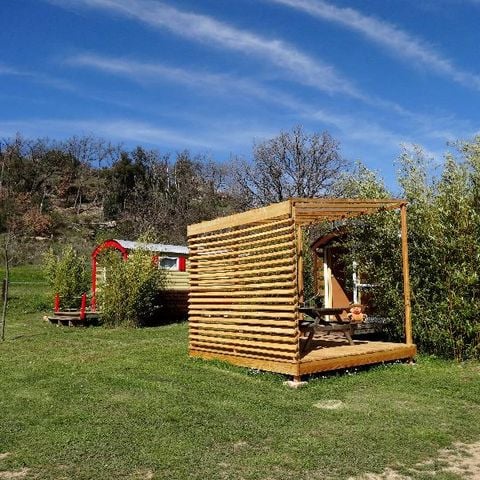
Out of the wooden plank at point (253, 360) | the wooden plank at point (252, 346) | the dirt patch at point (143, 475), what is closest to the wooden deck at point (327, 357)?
the wooden plank at point (253, 360)

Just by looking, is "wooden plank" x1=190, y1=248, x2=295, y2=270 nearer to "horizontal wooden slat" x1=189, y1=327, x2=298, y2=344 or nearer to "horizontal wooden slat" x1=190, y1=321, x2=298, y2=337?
"horizontal wooden slat" x1=190, y1=321, x2=298, y2=337

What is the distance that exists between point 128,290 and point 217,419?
31.9 ft

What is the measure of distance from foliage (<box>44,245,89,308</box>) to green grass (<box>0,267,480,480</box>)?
8.90 m

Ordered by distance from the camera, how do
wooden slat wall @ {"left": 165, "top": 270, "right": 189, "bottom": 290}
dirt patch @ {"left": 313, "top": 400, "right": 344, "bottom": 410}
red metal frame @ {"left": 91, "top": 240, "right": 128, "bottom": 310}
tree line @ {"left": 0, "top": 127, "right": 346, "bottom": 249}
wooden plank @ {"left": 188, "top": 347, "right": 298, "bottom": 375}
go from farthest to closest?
1. tree line @ {"left": 0, "top": 127, "right": 346, "bottom": 249}
2. wooden slat wall @ {"left": 165, "top": 270, "right": 189, "bottom": 290}
3. red metal frame @ {"left": 91, "top": 240, "right": 128, "bottom": 310}
4. wooden plank @ {"left": 188, "top": 347, "right": 298, "bottom": 375}
5. dirt patch @ {"left": 313, "top": 400, "right": 344, "bottom": 410}

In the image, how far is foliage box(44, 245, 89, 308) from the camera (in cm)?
1780

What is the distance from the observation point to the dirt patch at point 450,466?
403cm

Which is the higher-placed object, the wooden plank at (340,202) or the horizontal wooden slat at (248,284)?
the wooden plank at (340,202)

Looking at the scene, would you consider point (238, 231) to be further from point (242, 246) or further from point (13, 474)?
point (13, 474)

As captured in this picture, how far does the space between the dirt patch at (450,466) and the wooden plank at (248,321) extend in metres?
2.92

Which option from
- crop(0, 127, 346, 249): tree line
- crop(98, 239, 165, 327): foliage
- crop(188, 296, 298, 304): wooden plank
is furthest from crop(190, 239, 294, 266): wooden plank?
crop(0, 127, 346, 249): tree line

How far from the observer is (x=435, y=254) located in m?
8.62

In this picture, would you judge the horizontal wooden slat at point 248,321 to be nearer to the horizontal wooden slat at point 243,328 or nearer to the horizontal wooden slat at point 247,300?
the horizontal wooden slat at point 243,328

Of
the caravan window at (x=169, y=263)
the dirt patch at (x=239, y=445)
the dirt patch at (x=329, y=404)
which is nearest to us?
the dirt patch at (x=239, y=445)

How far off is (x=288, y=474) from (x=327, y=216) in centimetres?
614
